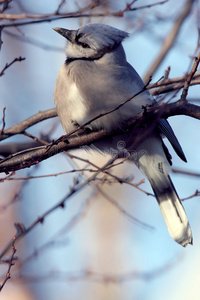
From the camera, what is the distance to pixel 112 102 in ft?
11.8

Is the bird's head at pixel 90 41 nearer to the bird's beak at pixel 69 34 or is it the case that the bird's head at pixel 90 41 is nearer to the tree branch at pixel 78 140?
the bird's beak at pixel 69 34

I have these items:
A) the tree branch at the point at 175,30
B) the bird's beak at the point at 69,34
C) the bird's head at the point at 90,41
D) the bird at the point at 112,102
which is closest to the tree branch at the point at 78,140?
the bird at the point at 112,102

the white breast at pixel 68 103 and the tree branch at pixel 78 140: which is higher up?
the white breast at pixel 68 103

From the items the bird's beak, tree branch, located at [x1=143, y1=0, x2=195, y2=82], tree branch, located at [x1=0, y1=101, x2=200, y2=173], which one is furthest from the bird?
tree branch, located at [x1=143, y1=0, x2=195, y2=82]

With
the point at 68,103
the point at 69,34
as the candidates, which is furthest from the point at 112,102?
the point at 69,34

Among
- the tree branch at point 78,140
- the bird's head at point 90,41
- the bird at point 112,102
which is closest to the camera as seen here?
the tree branch at point 78,140

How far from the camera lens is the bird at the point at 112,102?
3.60 meters

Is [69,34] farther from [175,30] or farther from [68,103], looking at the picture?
[175,30]

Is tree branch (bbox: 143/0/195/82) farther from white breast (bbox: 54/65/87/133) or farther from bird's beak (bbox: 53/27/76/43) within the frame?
white breast (bbox: 54/65/87/133)

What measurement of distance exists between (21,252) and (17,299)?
697mm

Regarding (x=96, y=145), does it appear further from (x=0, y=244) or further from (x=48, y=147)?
(x=0, y=244)

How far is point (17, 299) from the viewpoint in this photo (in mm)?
6961

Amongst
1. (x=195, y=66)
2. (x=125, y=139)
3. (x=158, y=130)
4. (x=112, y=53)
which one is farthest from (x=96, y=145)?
(x=195, y=66)

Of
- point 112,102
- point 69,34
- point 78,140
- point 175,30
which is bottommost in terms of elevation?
point 78,140
